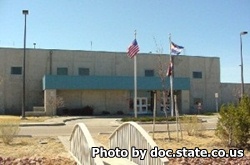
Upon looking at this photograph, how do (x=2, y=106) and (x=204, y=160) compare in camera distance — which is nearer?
(x=204, y=160)

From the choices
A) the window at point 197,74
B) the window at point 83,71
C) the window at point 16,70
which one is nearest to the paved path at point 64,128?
the window at point 83,71

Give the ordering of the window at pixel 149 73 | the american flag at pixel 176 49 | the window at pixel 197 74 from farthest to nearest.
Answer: the window at pixel 197 74 < the window at pixel 149 73 < the american flag at pixel 176 49

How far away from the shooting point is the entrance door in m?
47.5

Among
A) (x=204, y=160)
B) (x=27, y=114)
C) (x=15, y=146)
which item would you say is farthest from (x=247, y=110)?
(x=27, y=114)

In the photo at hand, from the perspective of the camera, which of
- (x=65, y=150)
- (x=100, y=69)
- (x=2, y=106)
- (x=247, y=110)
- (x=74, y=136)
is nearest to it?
(x=74, y=136)

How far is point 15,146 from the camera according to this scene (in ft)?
47.3

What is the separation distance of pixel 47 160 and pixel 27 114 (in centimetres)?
3035

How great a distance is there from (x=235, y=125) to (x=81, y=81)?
101ft

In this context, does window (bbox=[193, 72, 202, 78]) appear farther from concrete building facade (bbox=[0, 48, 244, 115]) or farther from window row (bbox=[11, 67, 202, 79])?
window row (bbox=[11, 67, 202, 79])

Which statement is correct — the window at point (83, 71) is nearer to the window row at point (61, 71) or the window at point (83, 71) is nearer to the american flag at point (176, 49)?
the window row at point (61, 71)

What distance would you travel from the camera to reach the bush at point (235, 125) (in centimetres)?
1377

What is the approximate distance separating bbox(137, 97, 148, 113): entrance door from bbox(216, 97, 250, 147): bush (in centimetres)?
3294

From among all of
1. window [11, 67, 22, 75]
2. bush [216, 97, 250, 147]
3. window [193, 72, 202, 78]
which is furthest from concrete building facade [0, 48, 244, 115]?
bush [216, 97, 250, 147]

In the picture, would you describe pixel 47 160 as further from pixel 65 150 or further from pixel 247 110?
pixel 247 110
